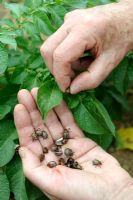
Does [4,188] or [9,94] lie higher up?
[9,94]

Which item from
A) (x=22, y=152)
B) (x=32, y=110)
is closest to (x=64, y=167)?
(x=22, y=152)

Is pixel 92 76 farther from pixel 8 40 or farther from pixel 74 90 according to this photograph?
pixel 8 40

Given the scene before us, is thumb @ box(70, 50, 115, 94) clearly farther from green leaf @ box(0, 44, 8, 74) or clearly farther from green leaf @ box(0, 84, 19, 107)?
green leaf @ box(0, 84, 19, 107)

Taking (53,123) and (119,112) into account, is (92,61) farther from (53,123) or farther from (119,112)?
(119,112)

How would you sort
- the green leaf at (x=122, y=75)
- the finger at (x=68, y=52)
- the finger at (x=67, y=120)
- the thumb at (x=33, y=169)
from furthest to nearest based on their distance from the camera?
the green leaf at (x=122, y=75) → the finger at (x=67, y=120) → the thumb at (x=33, y=169) → the finger at (x=68, y=52)

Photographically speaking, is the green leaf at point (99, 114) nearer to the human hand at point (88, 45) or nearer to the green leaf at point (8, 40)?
the human hand at point (88, 45)

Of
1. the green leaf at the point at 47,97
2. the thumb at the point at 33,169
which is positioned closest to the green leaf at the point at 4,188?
the thumb at the point at 33,169

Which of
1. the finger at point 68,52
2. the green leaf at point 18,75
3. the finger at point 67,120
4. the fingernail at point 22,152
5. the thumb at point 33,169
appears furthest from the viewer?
the green leaf at point 18,75
